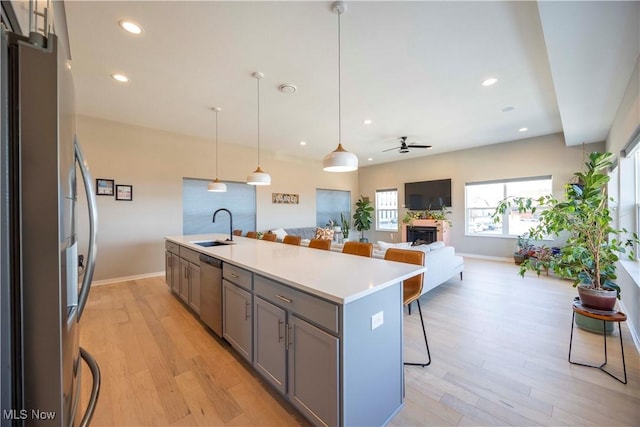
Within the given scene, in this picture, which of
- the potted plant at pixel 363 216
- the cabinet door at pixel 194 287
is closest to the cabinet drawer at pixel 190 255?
the cabinet door at pixel 194 287

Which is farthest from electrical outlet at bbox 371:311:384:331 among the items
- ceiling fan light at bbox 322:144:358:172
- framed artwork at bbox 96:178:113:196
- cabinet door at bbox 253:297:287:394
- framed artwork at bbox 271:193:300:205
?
framed artwork at bbox 271:193:300:205

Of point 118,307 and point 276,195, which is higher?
point 276,195

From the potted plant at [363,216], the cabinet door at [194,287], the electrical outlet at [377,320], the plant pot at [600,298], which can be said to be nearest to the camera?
the electrical outlet at [377,320]

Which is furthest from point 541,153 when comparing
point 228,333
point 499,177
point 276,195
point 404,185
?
point 228,333

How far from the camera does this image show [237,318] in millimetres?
2111

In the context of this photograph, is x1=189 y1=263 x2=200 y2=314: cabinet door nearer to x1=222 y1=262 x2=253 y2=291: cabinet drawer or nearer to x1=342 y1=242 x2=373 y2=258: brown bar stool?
x1=222 y1=262 x2=253 y2=291: cabinet drawer

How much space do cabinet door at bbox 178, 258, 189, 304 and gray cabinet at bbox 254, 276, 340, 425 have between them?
1727 mm

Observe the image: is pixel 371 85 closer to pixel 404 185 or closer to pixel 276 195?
pixel 276 195

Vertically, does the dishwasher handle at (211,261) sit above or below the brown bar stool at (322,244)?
below

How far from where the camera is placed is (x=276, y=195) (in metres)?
6.95

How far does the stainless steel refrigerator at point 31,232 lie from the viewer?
0.54 metres

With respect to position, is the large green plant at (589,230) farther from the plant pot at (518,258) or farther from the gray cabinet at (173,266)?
the gray cabinet at (173,266)

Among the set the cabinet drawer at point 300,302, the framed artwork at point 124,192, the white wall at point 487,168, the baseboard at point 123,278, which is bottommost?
the baseboard at point 123,278

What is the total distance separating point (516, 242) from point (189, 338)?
276 inches
